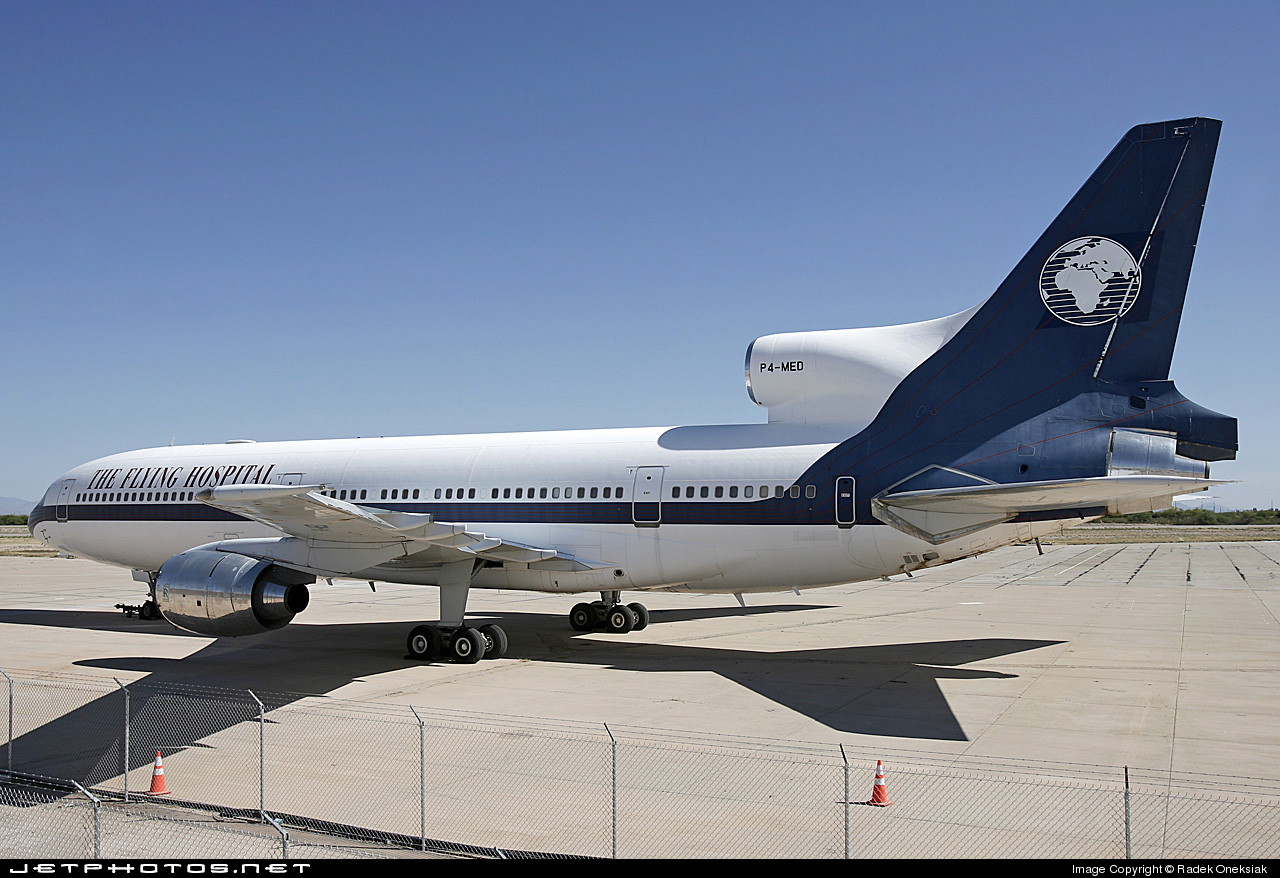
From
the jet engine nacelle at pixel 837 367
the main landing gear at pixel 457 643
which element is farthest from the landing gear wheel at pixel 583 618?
the jet engine nacelle at pixel 837 367

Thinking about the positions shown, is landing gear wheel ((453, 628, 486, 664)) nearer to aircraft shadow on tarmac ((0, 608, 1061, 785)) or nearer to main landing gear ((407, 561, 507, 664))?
main landing gear ((407, 561, 507, 664))

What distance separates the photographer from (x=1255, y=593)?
30.7 meters

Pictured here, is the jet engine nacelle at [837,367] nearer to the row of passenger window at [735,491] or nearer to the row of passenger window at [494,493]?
the row of passenger window at [735,491]

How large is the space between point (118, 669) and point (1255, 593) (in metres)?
31.6

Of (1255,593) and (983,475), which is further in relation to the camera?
(1255,593)

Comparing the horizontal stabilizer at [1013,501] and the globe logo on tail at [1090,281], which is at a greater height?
the globe logo on tail at [1090,281]

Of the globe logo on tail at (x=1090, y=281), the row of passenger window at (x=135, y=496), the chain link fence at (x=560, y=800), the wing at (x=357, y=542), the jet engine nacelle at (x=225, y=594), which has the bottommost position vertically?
the chain link fence at (x=560, y=800)

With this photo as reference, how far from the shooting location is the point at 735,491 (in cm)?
1706

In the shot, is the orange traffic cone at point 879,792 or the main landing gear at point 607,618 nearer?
the orange traffic cone at point 879,792

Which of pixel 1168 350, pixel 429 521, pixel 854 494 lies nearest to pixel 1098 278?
pixel 1168 350

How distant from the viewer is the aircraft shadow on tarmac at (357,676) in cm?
1151

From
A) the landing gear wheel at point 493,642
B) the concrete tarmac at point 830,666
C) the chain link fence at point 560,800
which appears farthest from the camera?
the landing gear wheel at point 493,642

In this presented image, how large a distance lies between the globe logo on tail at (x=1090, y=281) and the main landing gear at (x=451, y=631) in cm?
1079

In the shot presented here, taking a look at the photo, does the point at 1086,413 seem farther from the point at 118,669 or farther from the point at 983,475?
the point at 118,669
